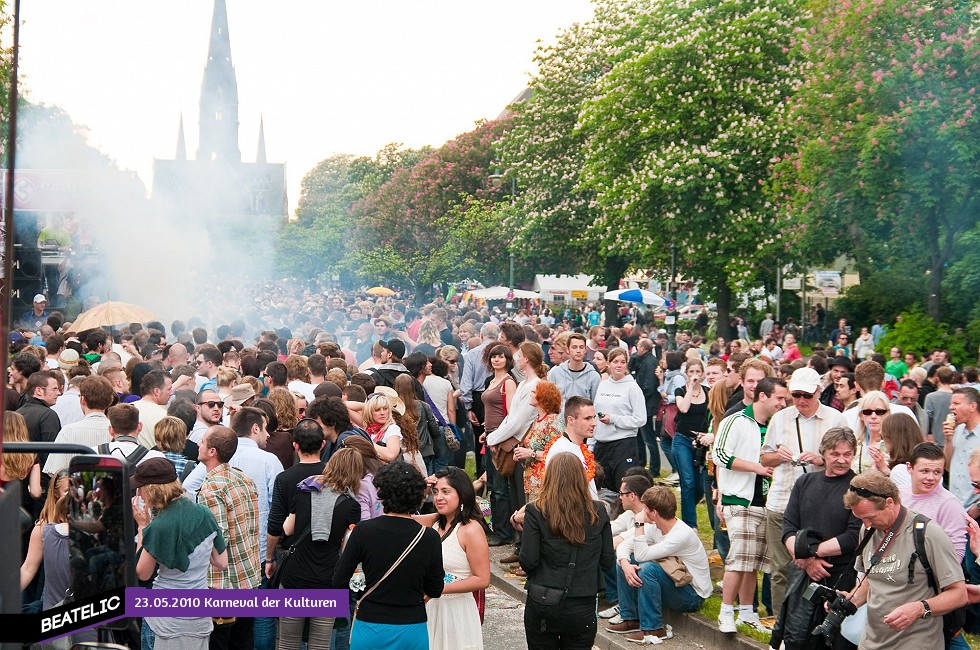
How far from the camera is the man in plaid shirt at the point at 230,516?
649 cm

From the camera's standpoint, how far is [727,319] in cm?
3712

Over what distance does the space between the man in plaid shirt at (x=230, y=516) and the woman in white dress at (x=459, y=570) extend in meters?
1.13

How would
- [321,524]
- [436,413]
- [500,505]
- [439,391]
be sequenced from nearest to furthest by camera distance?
1. [321,524]
2. [436,413]
3. [439,391]
4. [500,505]

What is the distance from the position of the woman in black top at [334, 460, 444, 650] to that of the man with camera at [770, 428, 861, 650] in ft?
7.40

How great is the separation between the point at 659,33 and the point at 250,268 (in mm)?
41245

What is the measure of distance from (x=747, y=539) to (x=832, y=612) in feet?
7.31

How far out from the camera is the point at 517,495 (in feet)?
35.3

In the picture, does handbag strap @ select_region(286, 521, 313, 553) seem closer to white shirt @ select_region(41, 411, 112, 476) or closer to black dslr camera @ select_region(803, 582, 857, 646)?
white shirt @ select_region(41, 411, 112, 476)

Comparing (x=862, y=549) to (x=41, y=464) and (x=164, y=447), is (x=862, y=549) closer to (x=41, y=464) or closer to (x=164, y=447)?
(x=164, y=447)

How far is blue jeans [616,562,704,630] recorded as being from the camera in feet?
28.1

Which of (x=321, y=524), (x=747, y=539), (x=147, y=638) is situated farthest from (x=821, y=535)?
(x=147, y=638)

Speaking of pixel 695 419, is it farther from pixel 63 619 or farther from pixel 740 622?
pixel 63 619

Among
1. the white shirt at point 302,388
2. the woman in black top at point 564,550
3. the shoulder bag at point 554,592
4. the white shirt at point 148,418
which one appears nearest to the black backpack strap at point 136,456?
the white shirt at point 148,418

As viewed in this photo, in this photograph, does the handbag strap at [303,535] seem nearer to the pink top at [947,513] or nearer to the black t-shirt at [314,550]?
the black t-shirt at [314,550]
